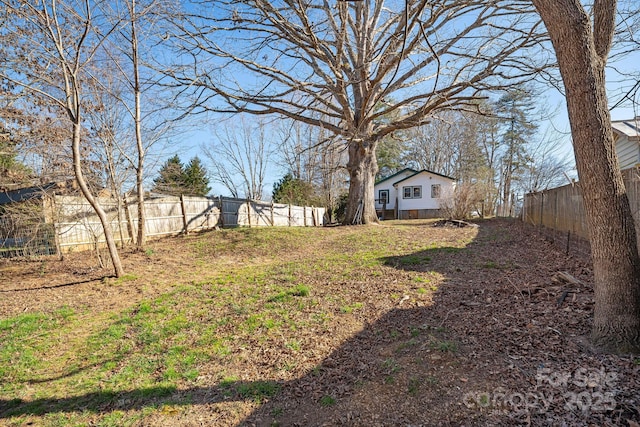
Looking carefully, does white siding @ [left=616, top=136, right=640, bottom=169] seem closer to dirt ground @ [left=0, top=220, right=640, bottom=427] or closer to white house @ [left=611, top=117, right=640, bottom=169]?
white house @ [left=611, top=117, right=640, bottom=169]

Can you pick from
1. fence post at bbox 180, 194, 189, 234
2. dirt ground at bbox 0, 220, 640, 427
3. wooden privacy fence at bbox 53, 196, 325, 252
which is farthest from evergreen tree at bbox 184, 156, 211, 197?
dirt ground at bbox 0, 220, 640, 427


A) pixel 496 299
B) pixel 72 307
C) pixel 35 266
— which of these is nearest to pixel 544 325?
pixel 496 299

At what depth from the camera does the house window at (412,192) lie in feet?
82.4

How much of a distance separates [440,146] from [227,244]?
25.5 meters

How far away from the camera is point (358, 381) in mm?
2834

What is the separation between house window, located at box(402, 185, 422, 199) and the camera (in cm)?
2512

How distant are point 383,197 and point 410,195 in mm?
2532

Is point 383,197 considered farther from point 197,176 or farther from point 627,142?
point 627,142

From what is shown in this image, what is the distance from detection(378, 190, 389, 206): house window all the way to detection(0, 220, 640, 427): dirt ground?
852 inches

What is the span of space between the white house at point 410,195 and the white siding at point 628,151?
13916mm

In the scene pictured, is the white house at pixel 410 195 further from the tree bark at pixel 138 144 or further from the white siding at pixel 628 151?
the tree bark at pixel 138 144

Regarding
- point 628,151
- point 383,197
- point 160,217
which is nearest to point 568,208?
point 628,151

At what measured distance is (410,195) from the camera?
1001 inches

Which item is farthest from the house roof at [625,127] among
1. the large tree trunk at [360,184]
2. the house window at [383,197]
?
the house window at [383,197]
